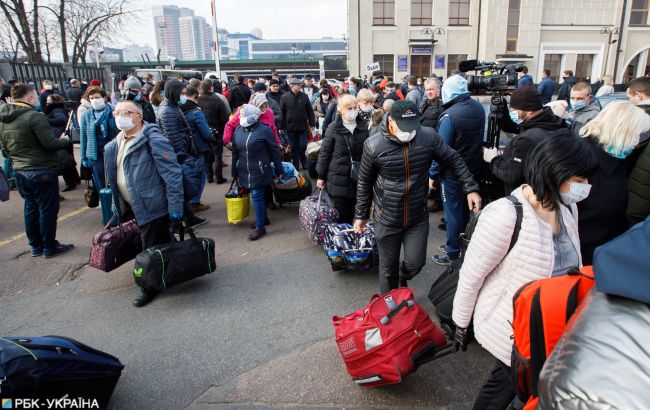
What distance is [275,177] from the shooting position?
589cm

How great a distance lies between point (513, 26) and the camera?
87.5 feet

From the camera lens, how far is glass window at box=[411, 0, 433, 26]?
27156mm

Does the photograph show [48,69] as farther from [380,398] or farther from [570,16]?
[570,16]

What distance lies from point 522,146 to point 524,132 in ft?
0.45

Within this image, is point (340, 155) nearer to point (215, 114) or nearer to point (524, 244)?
point (524, 244)

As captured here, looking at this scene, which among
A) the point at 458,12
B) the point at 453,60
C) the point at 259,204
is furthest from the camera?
the point at 453,60

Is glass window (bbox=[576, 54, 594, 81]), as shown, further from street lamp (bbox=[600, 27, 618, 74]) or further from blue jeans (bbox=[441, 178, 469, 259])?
blue jeans (bbox=[441, 178, 469, 259])

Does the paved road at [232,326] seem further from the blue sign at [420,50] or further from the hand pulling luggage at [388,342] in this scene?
the blue sign at [420,50]

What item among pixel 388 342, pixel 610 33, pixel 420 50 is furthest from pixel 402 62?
pixel 388 342

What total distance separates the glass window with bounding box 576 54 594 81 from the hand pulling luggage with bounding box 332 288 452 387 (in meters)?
30.3

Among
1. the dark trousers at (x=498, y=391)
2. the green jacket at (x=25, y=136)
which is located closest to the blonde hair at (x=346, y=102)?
the dark trousers at (x=498, y=391)

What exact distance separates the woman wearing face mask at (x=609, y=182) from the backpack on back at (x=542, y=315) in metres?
1.42

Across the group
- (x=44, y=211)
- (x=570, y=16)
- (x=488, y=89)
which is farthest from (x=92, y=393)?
(x=570, y=16)

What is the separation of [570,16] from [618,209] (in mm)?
29822
